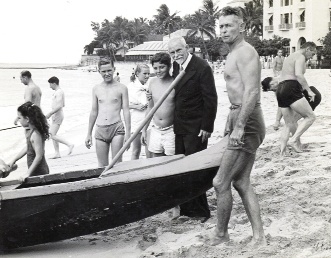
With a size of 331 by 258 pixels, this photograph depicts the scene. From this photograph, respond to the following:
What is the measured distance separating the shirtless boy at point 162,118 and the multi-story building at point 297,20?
5247cm

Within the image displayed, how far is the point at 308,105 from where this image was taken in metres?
7.53

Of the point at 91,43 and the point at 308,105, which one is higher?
the point at 91,43

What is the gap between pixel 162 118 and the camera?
5.29 metres

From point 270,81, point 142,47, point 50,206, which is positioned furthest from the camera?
point 142,47

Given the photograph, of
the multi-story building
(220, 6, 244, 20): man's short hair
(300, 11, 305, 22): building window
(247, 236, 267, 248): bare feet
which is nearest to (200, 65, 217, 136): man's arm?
(220, 6, 244, 20): man's short hair

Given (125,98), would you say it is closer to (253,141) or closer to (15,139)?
(253,141)

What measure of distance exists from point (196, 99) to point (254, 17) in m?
68.8

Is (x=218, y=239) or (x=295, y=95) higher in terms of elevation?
(x=295, y=95)

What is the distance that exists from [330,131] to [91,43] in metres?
141

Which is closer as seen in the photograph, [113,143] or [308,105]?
[113,143]

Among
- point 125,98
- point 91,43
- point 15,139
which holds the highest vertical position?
point 91,43

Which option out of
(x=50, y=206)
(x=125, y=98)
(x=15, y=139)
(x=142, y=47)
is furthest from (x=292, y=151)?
(x=142, y=47)

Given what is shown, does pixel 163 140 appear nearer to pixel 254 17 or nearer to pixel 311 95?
pixel 311 95

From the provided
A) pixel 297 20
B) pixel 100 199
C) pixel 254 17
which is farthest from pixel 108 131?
pixel 254 17
